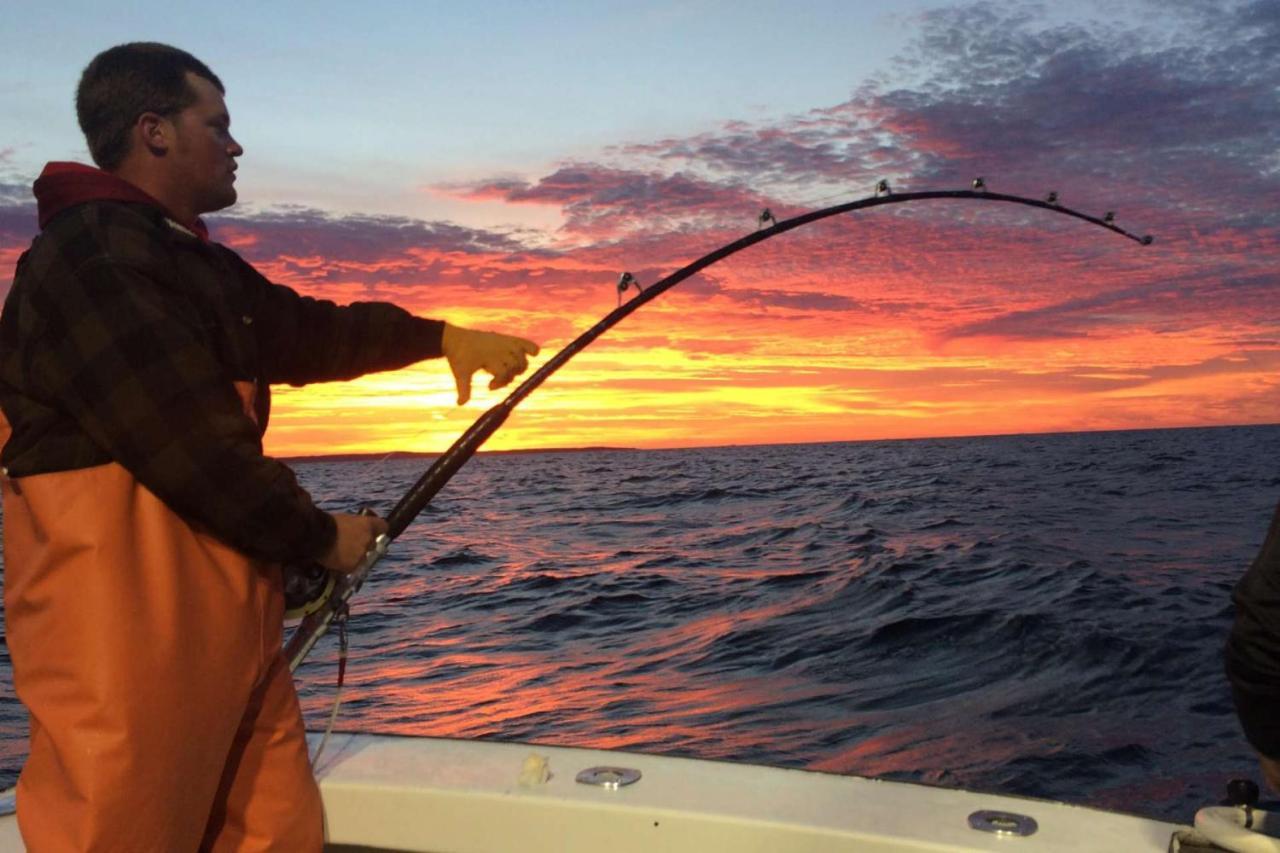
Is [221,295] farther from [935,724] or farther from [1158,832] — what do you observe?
[935,724]

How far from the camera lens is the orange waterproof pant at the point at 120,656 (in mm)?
1553

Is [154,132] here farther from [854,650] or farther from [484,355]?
[854,650]

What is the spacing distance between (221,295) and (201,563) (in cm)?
42

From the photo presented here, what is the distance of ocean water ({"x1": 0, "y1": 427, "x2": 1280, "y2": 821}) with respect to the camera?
19.7ft

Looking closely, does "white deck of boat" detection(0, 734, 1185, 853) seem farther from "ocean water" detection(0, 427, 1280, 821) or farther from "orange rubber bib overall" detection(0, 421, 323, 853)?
"ocean water" detection(0, 427, 1280, 821)

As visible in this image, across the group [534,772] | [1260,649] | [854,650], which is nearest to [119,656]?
[534,772]

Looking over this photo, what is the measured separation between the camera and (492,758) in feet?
8.05

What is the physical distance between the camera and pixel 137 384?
59.1 inches

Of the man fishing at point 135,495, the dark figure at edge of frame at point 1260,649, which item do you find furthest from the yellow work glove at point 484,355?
the dark figure at edge of frame at point 1260,649

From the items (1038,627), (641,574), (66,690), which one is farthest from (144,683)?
(641,574)

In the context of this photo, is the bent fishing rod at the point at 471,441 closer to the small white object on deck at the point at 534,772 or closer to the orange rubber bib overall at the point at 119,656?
the orange rubber bib overall at the point at 119,656

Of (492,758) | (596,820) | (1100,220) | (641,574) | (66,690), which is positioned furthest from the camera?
(641,574)

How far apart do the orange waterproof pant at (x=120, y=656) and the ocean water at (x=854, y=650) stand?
454 centimetres

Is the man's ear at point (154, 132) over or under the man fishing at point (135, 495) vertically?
over
